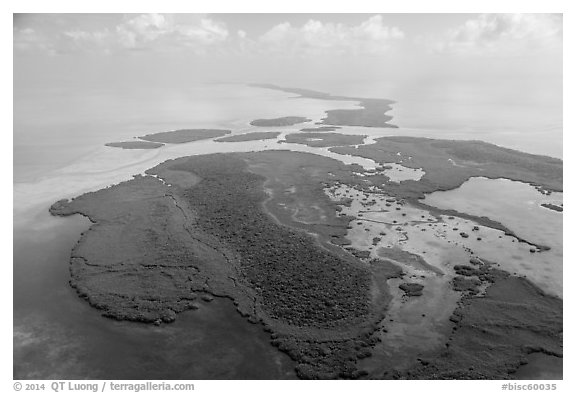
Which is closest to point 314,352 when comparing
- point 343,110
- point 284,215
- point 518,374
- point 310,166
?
point 518,374

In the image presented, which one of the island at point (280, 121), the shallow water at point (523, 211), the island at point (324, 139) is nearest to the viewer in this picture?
the shallow water at point (523, 211)

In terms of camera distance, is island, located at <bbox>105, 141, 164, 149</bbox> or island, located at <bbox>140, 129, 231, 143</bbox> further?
island, located at <bbox>140, 129, 231, 143</bbox>

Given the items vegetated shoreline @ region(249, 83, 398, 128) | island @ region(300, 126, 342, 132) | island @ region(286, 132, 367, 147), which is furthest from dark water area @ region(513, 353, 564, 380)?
vegetated shoreline @ region(249, 83, 398, 128)

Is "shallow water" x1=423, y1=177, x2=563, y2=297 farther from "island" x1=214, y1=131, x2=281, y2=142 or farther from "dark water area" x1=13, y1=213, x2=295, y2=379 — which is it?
"island" x1=214, y1=131, x2=281, y2=142

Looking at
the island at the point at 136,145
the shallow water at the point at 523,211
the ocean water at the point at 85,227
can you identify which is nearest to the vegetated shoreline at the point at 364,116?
the ocean water at the point at 85,227

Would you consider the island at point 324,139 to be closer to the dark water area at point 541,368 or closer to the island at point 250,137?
the island at point 250,137

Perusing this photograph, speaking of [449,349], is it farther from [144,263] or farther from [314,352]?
[144,263]
